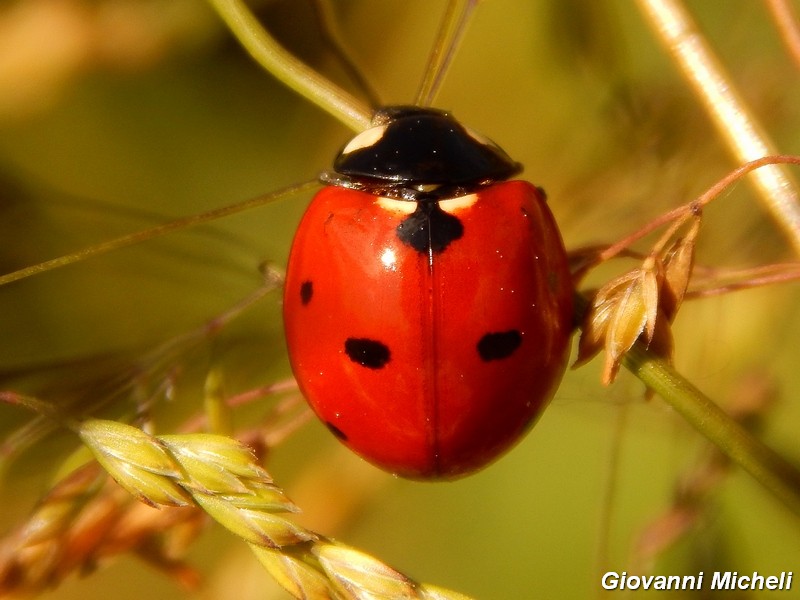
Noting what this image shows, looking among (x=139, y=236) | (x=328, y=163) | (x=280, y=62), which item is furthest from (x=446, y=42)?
(x=328, y=163)

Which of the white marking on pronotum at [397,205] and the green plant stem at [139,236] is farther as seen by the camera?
the white marking on pronotum at [397,205]

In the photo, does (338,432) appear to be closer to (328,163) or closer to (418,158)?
(418,158)

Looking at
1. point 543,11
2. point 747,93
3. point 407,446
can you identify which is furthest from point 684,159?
point 407,446

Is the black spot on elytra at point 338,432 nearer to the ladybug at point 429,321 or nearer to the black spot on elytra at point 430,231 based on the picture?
the ladybug at point 429,321

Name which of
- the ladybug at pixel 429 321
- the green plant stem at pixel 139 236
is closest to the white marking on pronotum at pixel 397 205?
the ladybug at pixel 429 321

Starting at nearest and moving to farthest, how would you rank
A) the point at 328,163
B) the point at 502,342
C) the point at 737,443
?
the point at 737,443 → the point at 502,342 → the point at 328,163
